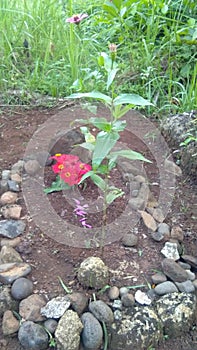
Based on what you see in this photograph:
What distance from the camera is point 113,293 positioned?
165cm

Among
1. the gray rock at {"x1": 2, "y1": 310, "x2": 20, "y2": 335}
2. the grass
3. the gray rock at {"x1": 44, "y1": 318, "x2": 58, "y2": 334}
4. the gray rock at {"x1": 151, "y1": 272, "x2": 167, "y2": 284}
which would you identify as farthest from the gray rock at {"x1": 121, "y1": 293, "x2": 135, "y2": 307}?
the grass

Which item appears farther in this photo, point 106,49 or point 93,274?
point 106,49

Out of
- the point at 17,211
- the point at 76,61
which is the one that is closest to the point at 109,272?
the point at 17,211

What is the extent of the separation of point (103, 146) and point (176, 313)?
0.55 meters

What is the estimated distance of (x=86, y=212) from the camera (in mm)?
1922

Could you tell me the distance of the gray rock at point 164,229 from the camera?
6.22 ft

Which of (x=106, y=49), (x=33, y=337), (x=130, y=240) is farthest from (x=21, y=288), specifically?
(x=106, y=49)

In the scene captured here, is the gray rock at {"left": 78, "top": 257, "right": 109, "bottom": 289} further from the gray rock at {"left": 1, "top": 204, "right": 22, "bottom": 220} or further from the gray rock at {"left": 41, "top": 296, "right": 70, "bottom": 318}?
the gray rock at {"left": 1, "top": 204, "right": 22, "bottom": 220}

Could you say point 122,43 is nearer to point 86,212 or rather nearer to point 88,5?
point 88,5

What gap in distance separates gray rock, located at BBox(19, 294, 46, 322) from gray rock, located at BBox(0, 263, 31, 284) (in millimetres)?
85

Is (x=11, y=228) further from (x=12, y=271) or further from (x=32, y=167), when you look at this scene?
(x=32, y=167)

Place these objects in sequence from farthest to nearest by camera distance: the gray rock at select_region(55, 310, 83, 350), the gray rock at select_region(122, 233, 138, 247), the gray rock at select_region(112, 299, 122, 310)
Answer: the gray rock at select_region(122, 233, 138, 247), the gray rock at select_region(112, 299, 122, 310), the gray rock at select_region(55, 310, 83, 350)

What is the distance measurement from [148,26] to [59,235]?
154 cm

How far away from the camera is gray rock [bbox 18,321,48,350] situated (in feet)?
5.01
